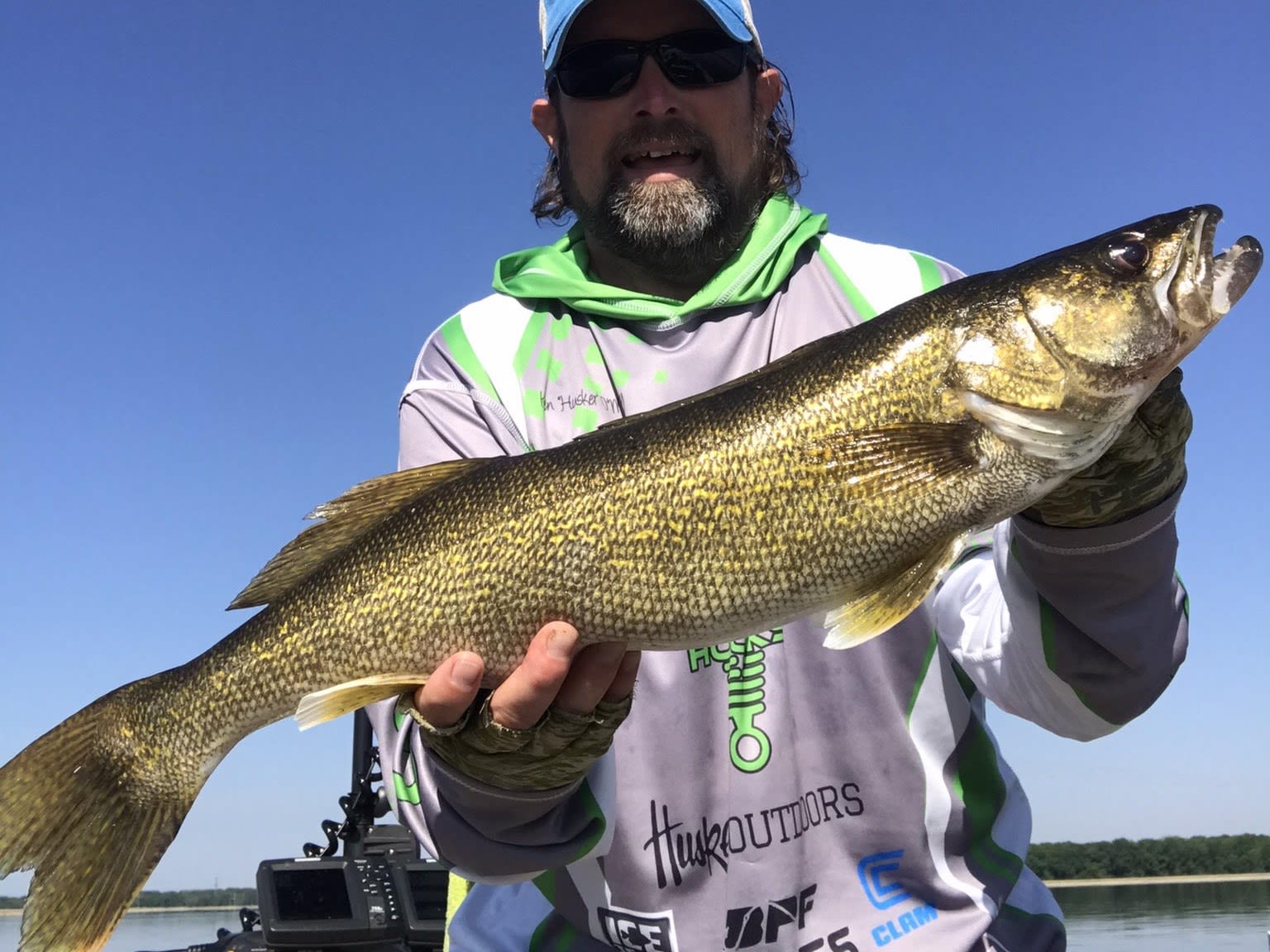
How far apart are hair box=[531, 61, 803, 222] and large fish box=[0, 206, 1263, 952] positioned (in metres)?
2.37

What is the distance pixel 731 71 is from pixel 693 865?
10.7 feet

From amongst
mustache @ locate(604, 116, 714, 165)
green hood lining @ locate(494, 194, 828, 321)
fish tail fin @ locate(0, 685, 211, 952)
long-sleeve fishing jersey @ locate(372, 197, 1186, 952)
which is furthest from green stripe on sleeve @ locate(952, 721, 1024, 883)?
mustache @ locate(604, 116, 714, 165)

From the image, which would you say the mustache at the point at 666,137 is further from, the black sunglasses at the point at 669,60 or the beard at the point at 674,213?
the black sunglasses at the point at 669,60

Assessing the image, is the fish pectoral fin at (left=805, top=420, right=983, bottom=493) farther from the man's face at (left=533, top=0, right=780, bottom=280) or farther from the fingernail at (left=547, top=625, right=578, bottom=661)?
the man's face at (left=533, top=0, right=780, bottom=280)

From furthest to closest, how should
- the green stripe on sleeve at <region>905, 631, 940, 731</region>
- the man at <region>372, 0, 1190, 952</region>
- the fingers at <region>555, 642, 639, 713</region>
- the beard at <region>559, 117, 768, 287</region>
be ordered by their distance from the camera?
the beard at <region>559, 117, 768, 287</region> → the green stripe on sleeve at <region>905, 631, 940, 731</region> → the man at <region>372, 0, 1190, 952</region> → the fingers at <region>555, 642, 639, 713</region>

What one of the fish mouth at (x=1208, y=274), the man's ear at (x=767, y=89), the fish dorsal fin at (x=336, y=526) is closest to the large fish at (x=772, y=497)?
the fish mouth at (x=1208, y=274)

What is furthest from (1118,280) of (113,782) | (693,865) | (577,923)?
(113,782)

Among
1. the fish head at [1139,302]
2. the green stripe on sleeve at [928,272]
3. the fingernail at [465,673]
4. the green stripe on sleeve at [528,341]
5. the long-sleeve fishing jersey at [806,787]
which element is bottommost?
the long-sleeve fishing jersey at [806,787]

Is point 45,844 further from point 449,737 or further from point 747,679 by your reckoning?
point 747,679

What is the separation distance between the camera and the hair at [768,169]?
209 inches

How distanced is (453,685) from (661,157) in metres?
2.73

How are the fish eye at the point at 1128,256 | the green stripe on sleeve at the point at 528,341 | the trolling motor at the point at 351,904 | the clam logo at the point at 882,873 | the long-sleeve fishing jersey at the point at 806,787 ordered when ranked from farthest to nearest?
the trolling motor at the point at 351,904, the green stripe on sleeve at the point at 528,341, the clam logo at the point at 882,873, the long-sleeve fishing jersey at the point at 806,787, the fish eye at the point at 1128,256

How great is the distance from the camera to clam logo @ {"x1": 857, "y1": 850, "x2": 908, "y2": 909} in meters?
3.61

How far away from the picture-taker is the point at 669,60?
15.2 feet
